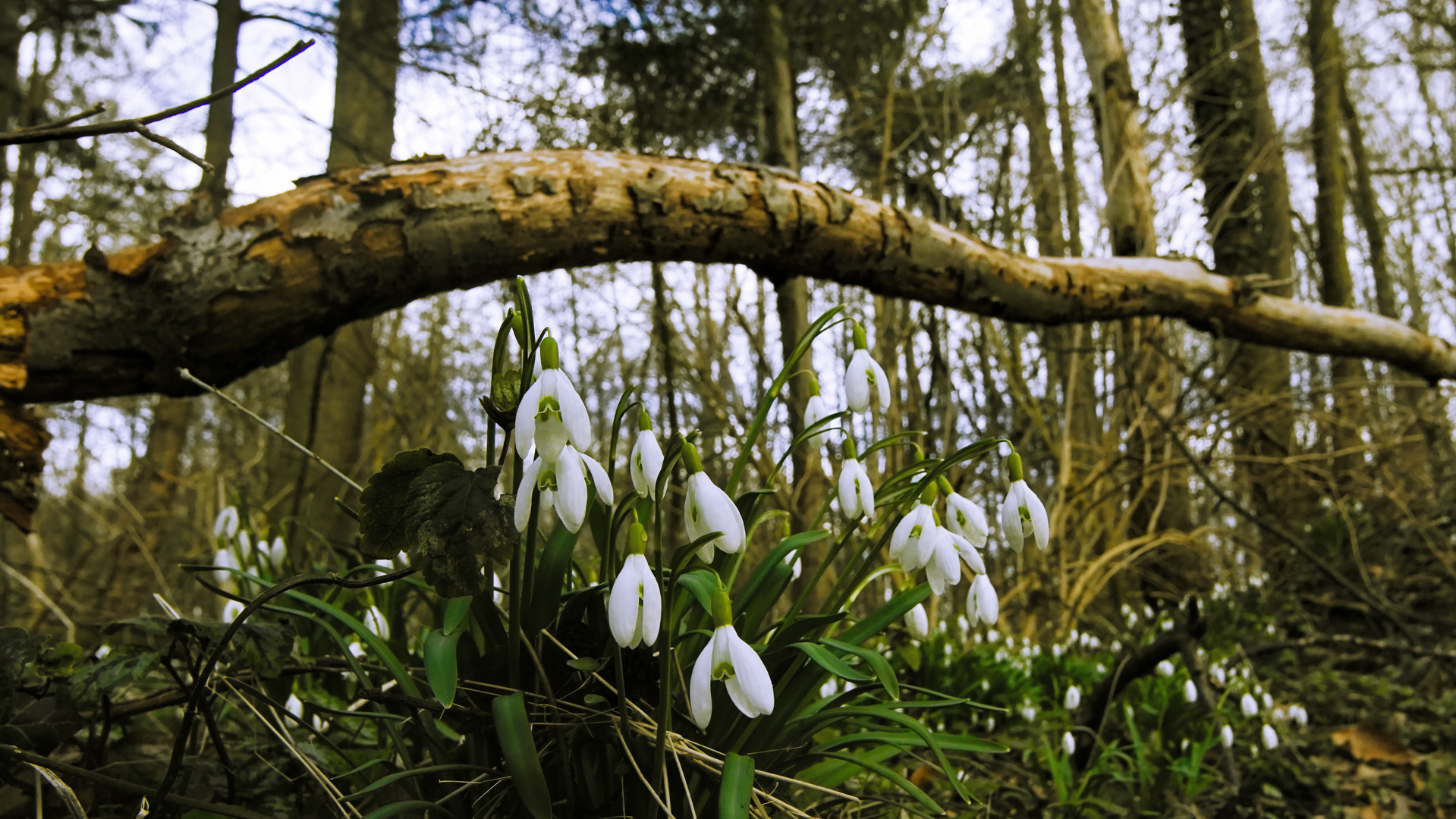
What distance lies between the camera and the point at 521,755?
43.3 inches

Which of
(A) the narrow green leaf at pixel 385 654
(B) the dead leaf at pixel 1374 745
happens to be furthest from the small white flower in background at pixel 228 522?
(B) the dead leaf at pixel 1374 745

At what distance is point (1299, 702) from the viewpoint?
13.4 feet

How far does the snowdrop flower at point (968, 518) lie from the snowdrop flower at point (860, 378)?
0.21m

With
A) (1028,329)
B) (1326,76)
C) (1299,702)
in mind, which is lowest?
(1299,702)

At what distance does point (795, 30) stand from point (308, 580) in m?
5.54

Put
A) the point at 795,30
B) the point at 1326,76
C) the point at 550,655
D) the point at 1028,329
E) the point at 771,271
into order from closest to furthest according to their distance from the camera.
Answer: the point at 550,655, the point at 771,271, the point at 795,30, the point at 1028,329, the point at 1326,76

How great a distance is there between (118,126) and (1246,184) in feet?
27.3

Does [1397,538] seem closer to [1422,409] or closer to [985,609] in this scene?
[1422,409]

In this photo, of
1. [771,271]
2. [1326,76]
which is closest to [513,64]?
[771,271]

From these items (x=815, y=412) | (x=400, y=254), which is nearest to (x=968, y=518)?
(x=815, y=412)

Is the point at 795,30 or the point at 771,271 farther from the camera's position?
the point at 795,30

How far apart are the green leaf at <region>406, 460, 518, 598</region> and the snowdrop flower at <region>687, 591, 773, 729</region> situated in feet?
0.94

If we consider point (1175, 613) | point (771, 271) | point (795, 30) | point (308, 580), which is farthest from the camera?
point (795, 30)

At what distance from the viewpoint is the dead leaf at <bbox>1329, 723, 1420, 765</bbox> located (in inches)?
131
